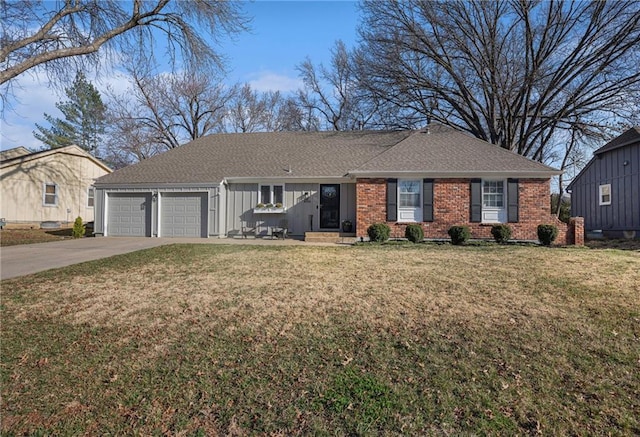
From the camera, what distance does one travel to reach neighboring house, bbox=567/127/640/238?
1546 cm

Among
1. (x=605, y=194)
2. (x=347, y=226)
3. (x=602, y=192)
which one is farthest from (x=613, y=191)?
(x=347, y=226)

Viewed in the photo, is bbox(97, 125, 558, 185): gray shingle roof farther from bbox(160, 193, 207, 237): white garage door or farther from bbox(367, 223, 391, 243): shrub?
bbox(367, 223, 391, 243): shrub

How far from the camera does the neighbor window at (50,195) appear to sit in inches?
819

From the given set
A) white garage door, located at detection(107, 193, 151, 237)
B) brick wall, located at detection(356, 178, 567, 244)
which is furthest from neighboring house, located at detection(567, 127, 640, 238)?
white garage door, located at detection(107, 193, 151, 237)

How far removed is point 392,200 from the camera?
13945 mm

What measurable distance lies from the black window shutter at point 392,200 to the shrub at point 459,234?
2.22m

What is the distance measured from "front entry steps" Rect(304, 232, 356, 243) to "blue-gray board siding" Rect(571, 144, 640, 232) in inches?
478

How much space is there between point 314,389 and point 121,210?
53.7ft

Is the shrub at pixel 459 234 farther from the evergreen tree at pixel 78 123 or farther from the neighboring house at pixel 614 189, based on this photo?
the evergreen tree at pixel 78 123

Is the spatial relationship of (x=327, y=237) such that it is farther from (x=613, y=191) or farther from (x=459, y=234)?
(x=613, y=191)

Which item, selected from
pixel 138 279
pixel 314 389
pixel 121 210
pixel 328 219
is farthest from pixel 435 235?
pixel 121 210

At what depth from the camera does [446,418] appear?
287 cm

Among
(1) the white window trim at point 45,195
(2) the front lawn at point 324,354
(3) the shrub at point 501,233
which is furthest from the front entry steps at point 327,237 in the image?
(1) the white window trim at point 45,195

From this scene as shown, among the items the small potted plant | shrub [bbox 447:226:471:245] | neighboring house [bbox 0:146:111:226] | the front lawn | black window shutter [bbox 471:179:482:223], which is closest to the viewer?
the front lawn
